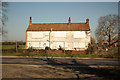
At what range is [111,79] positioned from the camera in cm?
622

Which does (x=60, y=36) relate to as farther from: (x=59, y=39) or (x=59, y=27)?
(x=59, y=27)

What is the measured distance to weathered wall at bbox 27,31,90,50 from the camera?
31.9 m

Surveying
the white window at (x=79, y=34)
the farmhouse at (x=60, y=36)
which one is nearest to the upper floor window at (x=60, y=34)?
the farmhouse at (x=60, y=36)

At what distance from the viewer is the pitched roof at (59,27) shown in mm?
33147

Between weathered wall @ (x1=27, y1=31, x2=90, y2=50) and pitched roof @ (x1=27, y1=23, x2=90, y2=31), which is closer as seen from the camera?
weathered wall @ (x1=27, y1=31, x2=90, y2=50)

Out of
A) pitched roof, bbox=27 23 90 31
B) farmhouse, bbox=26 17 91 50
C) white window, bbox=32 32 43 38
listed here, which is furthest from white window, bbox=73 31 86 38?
white window, bbox=32 32 43 38

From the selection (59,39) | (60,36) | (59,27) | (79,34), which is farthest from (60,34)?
(79,34)

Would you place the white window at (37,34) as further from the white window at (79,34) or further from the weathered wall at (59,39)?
the white window at (79,34)

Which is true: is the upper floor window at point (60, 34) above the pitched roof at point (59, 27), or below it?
below

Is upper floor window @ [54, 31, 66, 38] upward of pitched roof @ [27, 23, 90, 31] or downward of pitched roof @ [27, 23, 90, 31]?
downward

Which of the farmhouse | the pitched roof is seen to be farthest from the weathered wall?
the pitched roof

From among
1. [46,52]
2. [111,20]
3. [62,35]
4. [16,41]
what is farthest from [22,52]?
[111,20]

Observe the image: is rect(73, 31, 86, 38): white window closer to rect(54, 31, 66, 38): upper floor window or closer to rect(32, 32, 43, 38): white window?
rect(54, 31, 66, 38): upper floor window

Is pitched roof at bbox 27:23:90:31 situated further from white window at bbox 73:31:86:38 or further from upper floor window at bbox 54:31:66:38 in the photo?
upper floor window at bbox 54:31:66:38
